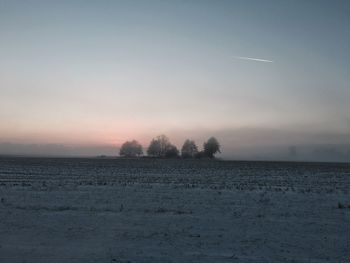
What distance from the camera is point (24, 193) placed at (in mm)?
22750

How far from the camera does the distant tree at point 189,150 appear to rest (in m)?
178

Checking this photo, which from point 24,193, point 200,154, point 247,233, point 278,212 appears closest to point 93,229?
point 247,233

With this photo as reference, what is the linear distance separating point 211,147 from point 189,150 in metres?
12.0

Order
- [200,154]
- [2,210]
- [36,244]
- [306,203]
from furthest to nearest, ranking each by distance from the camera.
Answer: [200,154], [306,203], [2,210], [36,244]

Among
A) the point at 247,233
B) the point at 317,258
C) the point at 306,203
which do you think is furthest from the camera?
the point at 306,203

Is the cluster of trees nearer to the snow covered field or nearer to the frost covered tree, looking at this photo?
the frost covered tree

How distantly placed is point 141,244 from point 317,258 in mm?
4511

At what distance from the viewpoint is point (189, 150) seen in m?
181

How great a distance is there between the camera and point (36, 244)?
37.1ft

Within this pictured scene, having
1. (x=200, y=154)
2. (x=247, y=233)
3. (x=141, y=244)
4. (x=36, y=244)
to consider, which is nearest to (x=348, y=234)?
(x=247, y=233)

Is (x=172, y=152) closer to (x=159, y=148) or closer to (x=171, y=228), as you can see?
(x=159, y=148)

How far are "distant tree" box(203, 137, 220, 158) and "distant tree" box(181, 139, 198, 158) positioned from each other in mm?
6865

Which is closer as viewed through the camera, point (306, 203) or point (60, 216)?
point (60, 216)

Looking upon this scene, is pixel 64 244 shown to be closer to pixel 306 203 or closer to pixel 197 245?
pixel 197 245
